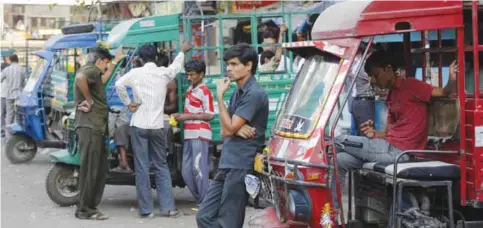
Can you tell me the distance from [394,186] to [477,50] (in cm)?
100

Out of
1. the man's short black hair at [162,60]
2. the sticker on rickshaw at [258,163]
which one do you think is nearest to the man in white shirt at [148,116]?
the man's short black hair at [162,60]

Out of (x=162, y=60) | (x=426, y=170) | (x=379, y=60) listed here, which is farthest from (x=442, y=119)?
(x=162, y=60)

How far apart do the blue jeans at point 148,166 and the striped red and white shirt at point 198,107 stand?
292 mm

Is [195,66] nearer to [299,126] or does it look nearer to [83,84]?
[83,84]

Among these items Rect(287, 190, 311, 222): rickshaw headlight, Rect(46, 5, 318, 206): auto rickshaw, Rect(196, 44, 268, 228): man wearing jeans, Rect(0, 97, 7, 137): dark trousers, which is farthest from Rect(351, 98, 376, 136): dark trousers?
Rect(0, 97, 7, 137): dark trousers

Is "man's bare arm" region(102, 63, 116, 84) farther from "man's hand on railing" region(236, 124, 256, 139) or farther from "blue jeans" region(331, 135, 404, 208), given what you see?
"blue jeans" region(331, 135, 404, 208)

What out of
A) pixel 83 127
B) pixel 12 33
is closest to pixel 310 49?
pixel 83 127

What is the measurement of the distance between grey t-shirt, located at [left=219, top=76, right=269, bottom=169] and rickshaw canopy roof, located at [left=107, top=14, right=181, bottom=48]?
3.34 m

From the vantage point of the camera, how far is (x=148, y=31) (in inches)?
371

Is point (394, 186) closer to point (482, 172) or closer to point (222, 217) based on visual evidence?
point (482, 172)

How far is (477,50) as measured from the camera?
5570 mm

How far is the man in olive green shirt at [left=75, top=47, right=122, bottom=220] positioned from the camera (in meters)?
8.98

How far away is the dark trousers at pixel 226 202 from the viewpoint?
6.17 m

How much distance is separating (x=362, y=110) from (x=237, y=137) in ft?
9.23
